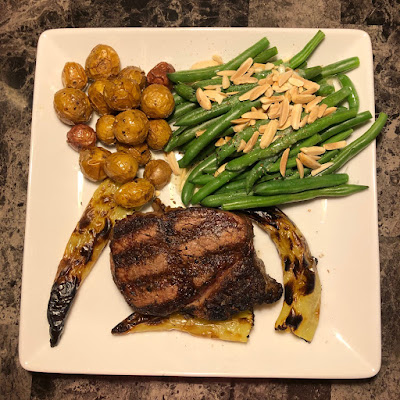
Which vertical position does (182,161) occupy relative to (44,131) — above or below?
below

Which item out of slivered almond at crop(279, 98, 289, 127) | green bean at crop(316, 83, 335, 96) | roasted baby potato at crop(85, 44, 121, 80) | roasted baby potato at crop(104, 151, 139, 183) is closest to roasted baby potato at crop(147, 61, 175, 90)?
roasted baby potato at crop(85, 44, 121, 80)

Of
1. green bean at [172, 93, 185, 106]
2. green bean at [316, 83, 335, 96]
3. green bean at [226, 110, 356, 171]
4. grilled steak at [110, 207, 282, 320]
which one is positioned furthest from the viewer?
green bean at [172, 93, 185, 106]

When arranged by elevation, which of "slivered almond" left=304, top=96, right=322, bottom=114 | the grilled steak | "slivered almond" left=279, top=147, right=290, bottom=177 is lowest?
the grilled steak

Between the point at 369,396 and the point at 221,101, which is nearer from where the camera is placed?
the point at 221,101

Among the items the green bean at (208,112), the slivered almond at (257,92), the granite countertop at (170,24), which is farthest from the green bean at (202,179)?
the granite countertop at (170,24)

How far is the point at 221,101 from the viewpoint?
2795 millimetres

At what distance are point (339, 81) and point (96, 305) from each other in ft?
7.37

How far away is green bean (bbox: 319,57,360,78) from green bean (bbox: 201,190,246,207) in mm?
988

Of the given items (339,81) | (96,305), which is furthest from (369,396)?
(339,81)

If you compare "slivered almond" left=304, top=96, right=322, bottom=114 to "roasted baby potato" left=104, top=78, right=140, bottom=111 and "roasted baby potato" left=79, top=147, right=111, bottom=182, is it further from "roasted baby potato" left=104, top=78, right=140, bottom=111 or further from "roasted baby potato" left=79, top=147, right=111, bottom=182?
"roasted baby potato" left=79, top=147, right=111, bottom=182

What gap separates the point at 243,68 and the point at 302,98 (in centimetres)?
43

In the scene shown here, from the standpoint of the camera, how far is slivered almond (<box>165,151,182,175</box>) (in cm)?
294

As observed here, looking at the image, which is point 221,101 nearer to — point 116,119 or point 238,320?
point 116,119

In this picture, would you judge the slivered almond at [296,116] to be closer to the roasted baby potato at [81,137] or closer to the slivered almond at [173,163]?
the slivered almond at [173,163]
